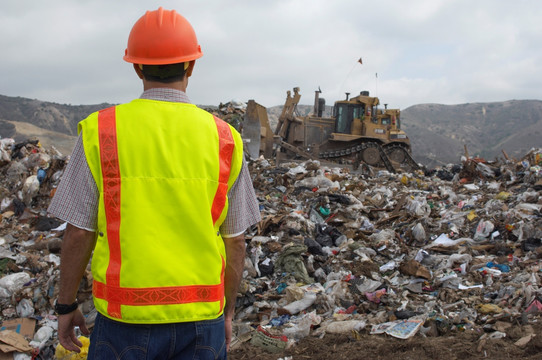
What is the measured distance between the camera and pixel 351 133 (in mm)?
16406

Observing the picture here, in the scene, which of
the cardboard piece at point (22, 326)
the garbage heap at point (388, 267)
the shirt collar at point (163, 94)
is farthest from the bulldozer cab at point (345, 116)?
the shirt collar at point (163, 94)

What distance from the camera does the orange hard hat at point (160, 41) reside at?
1.40m

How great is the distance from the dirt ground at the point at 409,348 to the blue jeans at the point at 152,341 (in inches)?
81.7

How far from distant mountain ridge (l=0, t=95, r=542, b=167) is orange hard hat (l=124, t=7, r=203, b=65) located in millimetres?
28330

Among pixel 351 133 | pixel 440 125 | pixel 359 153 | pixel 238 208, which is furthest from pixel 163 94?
pixel 440 125

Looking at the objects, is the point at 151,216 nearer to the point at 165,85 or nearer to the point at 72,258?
the point at 72,258

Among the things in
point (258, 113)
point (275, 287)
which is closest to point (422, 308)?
point (275, 287)

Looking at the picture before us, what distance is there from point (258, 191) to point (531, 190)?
16.1ft

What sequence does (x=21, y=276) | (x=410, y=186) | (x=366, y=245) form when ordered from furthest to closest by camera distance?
(x=410, y=186) → (x=366, y=245) → (x=21, y=276)

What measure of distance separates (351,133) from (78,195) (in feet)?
51.0

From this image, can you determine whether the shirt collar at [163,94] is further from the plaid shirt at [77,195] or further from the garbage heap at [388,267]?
the garbage heap at [388,267]

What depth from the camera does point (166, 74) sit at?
1.44 m

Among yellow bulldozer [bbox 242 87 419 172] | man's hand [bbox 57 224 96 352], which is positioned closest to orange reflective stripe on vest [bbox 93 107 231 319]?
man's hand [bbox 57 224 96 352]

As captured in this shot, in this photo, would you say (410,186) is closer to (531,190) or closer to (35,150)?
(531,190)
